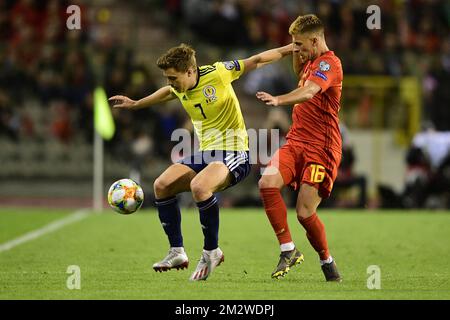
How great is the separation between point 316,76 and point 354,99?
14.8 meters

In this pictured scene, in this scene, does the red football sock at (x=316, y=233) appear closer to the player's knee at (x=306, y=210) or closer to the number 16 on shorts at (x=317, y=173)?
the player's knee at (x=306, y=210)

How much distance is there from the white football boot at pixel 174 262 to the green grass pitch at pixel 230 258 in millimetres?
76

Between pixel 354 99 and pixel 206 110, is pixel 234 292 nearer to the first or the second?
pixel 206 110

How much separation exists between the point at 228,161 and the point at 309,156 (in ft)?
2.43

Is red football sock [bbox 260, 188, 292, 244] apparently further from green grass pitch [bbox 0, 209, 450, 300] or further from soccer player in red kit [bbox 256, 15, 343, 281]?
green grass pitch [bbox 0, 209, 450, 300]

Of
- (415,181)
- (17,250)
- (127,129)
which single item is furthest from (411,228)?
(127,129)

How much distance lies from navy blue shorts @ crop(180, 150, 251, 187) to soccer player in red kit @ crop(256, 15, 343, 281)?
10.5 inches

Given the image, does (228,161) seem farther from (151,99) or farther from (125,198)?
(125,198)

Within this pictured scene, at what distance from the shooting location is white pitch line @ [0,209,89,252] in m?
12.8

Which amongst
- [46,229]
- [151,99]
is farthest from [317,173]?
[46,229]

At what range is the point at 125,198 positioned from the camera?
389 inches

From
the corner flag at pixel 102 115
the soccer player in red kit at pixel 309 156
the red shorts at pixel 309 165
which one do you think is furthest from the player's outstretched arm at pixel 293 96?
the corner flag at pixel 102 115

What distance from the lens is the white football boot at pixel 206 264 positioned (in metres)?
9.04

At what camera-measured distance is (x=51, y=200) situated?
869 inches
